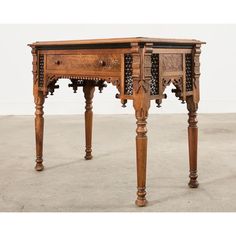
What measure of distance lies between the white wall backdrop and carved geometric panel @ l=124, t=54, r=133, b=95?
203 inches

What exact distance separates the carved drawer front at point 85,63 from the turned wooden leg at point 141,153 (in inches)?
16.1

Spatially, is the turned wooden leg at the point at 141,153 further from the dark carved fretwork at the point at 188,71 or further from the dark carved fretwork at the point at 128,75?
the dark carved fretwork at the point at 188,71

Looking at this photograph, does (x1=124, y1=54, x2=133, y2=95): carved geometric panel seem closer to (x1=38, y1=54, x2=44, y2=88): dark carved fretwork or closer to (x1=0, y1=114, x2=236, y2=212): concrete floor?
(x1=0, y1=114, x2=236, y2=212): concrete floor

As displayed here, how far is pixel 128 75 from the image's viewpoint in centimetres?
352

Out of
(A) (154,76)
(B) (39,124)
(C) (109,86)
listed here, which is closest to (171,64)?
(A) (154,76)

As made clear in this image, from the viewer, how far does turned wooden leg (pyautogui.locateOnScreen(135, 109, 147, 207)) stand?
11.5 ft

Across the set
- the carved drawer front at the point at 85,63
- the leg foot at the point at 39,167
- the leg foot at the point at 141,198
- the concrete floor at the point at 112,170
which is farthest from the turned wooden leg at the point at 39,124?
the leg foot at the point at 141,198

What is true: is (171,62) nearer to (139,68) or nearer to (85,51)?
(139,68)

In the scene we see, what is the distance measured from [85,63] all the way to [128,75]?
530 mm

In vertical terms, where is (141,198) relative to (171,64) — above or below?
below

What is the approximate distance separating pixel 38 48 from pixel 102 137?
7.34 ft

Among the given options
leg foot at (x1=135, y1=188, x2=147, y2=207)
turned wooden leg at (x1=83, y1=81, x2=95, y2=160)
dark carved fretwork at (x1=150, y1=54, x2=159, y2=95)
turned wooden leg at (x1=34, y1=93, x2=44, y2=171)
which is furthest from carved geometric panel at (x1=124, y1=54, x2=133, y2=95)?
turned wooden leg at (x1=83, y1=81, x2=95, y2=160)

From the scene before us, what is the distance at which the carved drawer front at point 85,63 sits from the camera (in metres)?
3.62

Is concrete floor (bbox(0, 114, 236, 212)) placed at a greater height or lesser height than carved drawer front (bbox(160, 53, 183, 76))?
lesser
